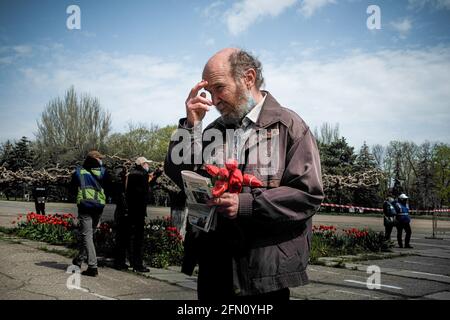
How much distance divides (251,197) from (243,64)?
2.46 ft

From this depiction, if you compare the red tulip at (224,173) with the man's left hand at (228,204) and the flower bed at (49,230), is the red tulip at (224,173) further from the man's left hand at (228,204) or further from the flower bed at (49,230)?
the flower bed at (49,230)

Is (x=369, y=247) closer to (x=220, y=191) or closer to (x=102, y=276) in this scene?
(x=102, y=276)

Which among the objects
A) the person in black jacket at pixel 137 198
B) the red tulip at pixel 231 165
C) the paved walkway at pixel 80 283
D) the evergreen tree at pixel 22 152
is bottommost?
the paved walkway at pixel 80 283

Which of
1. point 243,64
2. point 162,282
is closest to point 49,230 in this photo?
point 162,282

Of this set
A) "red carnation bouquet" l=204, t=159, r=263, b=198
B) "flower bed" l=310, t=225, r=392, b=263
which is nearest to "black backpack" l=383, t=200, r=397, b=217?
"flower bed" l=310, t=225, r=392, b=263

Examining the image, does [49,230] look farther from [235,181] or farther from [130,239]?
[235,181]

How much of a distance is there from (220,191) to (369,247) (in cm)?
1004

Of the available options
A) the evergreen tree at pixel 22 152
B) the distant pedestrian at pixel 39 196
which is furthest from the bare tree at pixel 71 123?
the distant pedestrian at pixel 39 196

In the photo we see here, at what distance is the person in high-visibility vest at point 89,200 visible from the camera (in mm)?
6113

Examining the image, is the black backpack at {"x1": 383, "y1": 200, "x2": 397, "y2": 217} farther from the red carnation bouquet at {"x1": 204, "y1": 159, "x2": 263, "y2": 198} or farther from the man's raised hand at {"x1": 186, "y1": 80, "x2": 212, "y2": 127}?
the red carnation bouquet at {"x1": 204, "y1": 159, "x2": 263, "y2": 198}

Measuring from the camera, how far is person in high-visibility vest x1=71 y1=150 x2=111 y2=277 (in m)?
6.11

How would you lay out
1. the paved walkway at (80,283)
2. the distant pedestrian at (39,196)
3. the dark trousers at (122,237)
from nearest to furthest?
the paved walkway at (80,283)
the dark trousers at (122,237)
the distant pedestrian at (39,196)
